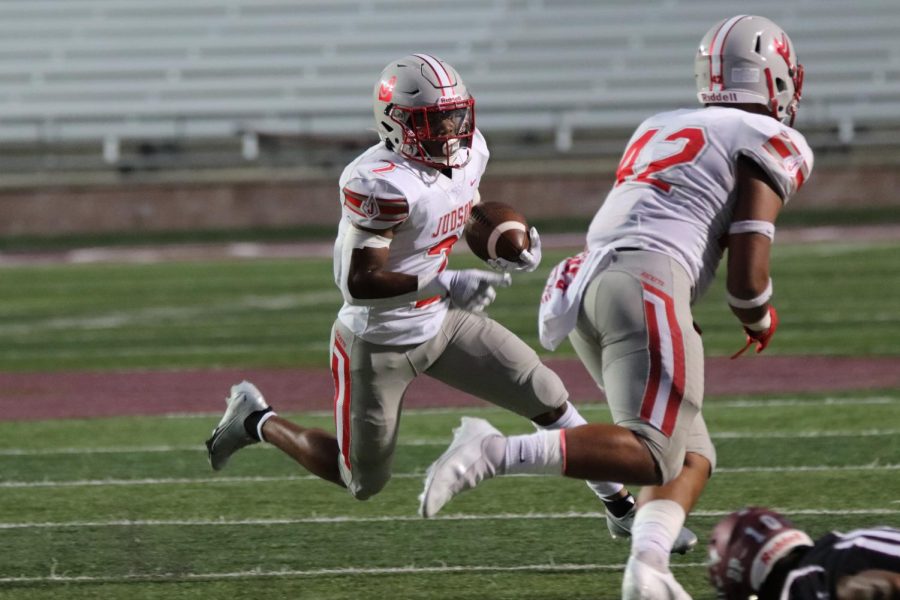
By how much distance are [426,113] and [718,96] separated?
0.82 metres

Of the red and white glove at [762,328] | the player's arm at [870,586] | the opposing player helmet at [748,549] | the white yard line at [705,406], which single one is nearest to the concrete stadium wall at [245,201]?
the white yard line at [705,406]

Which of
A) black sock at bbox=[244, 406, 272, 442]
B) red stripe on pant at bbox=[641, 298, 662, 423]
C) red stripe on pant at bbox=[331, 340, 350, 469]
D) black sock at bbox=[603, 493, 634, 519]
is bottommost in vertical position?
black sock at bbox=[603, 493, 634, 519]

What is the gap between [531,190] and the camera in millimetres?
19516

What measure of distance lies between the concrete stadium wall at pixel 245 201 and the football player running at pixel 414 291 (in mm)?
14716

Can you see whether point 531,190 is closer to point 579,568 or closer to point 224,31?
point 224,31

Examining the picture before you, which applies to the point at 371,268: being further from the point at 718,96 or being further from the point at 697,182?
the point at 718,96

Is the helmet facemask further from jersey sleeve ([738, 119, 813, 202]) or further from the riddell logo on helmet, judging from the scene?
jersey sleeve ([738, 119, 813, 202])

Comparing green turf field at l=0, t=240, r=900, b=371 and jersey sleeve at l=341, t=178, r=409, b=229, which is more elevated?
jersey sleeve at l=341, t=178, r=409, b=229

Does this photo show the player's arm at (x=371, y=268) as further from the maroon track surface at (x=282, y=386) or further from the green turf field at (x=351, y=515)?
the maroon track surface at (x=282, y=386)

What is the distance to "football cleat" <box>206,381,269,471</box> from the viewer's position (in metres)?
5.04

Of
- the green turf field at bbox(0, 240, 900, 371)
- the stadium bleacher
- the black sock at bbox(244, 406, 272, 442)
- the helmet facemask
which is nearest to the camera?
the helmet facemask

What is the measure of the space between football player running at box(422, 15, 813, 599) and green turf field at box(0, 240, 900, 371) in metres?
5.44

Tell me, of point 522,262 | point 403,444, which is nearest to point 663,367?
point 522,262

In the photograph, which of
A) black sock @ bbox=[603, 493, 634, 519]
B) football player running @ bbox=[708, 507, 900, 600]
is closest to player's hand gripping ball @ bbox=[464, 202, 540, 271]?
black sock @ bbox=[603, 493, 634, 519]
